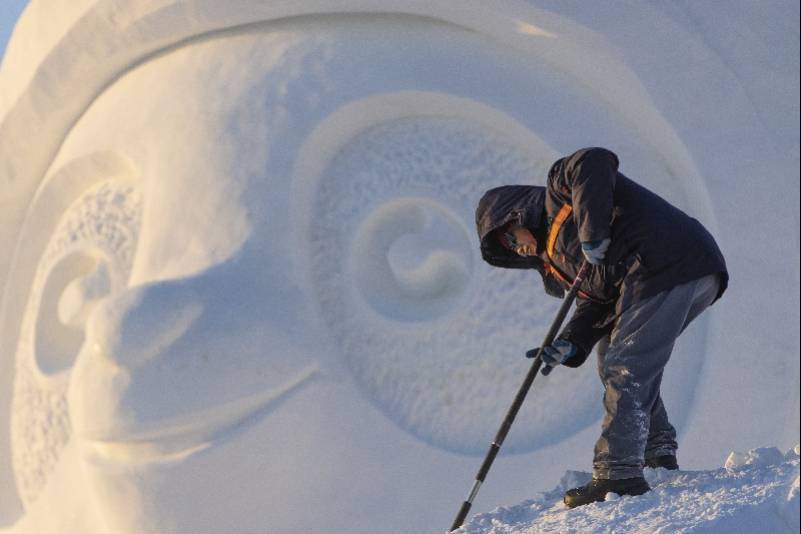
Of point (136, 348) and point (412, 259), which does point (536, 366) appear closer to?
point (412, 259)

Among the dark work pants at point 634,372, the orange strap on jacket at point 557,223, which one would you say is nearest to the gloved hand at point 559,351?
the dark work pants at point 634,372

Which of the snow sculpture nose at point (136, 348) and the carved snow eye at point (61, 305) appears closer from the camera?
the snow sculpture nose at point (136, 348)

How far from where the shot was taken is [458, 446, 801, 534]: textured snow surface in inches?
113

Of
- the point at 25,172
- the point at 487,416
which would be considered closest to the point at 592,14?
the point at 487,416

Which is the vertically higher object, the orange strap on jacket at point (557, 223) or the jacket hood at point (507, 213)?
the jacket hood at point (507, 213)

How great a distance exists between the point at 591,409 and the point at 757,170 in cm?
148

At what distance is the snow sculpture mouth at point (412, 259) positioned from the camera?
630 centimetres

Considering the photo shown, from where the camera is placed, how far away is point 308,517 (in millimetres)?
6160

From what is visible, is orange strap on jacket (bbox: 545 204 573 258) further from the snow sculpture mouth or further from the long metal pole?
the snow sculpture mouth

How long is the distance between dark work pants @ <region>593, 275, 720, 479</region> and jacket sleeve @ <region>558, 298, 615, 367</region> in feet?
0.34

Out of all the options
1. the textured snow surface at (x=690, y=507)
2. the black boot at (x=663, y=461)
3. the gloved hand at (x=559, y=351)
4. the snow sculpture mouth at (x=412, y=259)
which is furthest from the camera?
the snow sculpture mouth at (x=412, y=259)

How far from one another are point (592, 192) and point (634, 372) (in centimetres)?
59

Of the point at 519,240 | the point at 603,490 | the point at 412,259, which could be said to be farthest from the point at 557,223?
the point at 412,259

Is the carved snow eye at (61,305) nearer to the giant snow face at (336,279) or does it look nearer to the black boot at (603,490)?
the giant snow face at (336,279)
